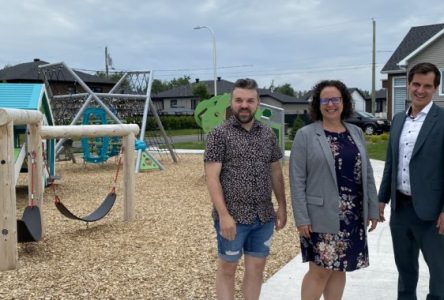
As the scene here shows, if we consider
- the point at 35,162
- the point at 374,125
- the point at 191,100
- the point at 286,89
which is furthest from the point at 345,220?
the point at 286,89

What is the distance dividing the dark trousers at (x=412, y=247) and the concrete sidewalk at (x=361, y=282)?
0.58 m

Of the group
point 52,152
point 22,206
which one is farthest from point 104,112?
point 22,206

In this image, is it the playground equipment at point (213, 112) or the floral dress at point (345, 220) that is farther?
the playground equipment at point (213, 112)

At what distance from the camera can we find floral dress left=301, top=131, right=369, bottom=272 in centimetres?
287

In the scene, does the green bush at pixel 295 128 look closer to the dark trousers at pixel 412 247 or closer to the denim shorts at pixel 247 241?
the dark trousers at pixel 412 247

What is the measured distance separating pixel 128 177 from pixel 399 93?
73.7 ft

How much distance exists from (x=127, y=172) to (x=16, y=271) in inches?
96.1

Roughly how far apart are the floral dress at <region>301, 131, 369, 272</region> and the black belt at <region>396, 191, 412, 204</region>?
0.36m

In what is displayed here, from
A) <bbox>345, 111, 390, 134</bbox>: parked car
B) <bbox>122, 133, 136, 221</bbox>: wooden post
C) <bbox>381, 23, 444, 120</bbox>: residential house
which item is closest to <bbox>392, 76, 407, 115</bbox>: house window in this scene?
<bbox>381, 23, 444, 120</bbox>: residential house

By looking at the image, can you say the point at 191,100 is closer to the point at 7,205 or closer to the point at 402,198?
the point at 7,205

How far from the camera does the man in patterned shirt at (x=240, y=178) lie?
291cm

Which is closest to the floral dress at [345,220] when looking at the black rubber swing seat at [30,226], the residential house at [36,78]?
the black rubber swing seat at [30,226]

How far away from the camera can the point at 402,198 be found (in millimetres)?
3117

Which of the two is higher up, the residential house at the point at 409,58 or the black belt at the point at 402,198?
the residential house at the point at 409,58
